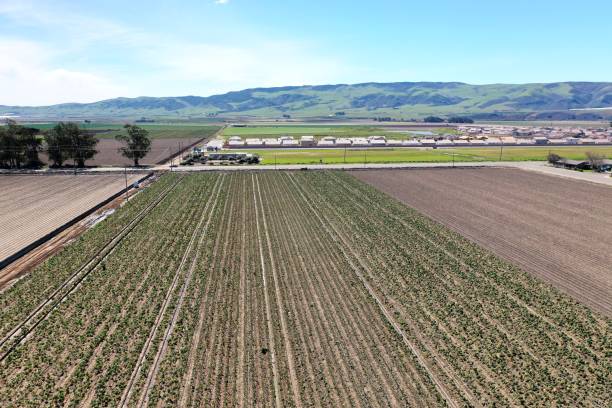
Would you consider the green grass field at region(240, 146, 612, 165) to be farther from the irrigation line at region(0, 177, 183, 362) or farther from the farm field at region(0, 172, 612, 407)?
the farm field at region(0, 172, 612, 407)

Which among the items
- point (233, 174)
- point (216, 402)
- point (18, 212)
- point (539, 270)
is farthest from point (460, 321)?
point (233, 174)

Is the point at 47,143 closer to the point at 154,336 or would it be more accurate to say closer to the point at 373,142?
the point at 154,336

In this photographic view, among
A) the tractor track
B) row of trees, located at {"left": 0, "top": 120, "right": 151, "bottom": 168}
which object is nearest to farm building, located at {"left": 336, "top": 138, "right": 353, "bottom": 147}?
row of trees, located at {"left": 0, "top": 120, "right": 151, "bottom": 168}

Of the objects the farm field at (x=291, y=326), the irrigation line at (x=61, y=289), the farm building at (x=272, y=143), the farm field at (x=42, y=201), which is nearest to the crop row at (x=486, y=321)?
the farm field at (x=291, y=326)

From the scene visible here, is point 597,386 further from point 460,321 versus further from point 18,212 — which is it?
point 18,212

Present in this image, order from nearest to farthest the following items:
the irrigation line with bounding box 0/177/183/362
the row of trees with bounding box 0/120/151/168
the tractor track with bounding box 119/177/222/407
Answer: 1. the tractor track with bounding box 119/177/222/407
2. the irrigation line with bounding box 0/177/183/362
3. the row of trees with bounding box 0/120/151/168

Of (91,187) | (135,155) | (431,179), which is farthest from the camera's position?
(135,155)

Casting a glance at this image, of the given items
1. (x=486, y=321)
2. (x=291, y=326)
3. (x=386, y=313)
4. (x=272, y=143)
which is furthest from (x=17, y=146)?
(x=486, y=321)
